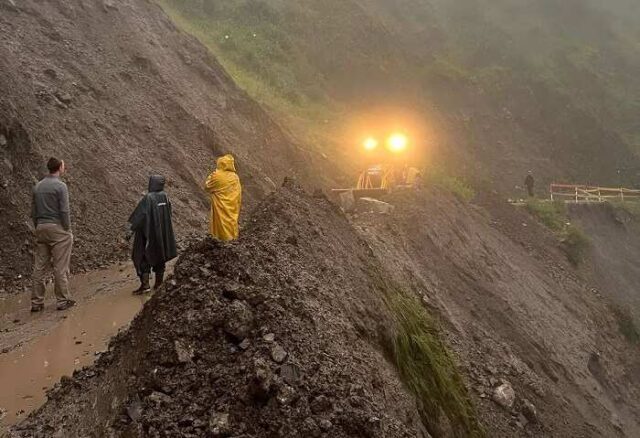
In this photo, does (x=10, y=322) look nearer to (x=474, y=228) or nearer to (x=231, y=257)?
(x=231, y=257)

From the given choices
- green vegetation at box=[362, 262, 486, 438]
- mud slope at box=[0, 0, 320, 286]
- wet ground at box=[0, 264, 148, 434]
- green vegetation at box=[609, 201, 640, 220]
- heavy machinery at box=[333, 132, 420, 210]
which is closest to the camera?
wet ground at box=[0, 264, 148, 434]

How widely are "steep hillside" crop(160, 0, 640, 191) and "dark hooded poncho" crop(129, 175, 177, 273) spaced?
16.7 m

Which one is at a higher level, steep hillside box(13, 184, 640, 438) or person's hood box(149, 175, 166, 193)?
person's hood box(149, 175, 166, 193)

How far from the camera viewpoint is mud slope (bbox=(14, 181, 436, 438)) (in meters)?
3.09

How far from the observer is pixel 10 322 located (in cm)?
608

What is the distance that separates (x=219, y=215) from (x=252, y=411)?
4.04 metres

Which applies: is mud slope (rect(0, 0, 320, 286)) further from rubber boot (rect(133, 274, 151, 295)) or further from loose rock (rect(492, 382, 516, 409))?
loose rock (rect(492, 382, 516, 409))

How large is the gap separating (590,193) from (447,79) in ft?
37.3

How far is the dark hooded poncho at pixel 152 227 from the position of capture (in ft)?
22.0

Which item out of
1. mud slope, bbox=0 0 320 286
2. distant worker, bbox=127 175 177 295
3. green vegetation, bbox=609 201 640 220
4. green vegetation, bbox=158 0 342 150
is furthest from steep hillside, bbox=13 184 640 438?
green vegetation, bbox=609 201 640 220

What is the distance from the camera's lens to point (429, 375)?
18.9 feet

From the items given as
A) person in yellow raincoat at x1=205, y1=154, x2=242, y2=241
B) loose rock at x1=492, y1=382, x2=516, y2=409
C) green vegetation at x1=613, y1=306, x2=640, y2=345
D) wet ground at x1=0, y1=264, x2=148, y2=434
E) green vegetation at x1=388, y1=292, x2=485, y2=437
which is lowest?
green vegetation at x1=613, y1=306, x2=640, y2=345

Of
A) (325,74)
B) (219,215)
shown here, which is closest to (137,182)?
(219,215)

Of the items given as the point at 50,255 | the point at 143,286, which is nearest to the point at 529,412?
the point at 143,286
